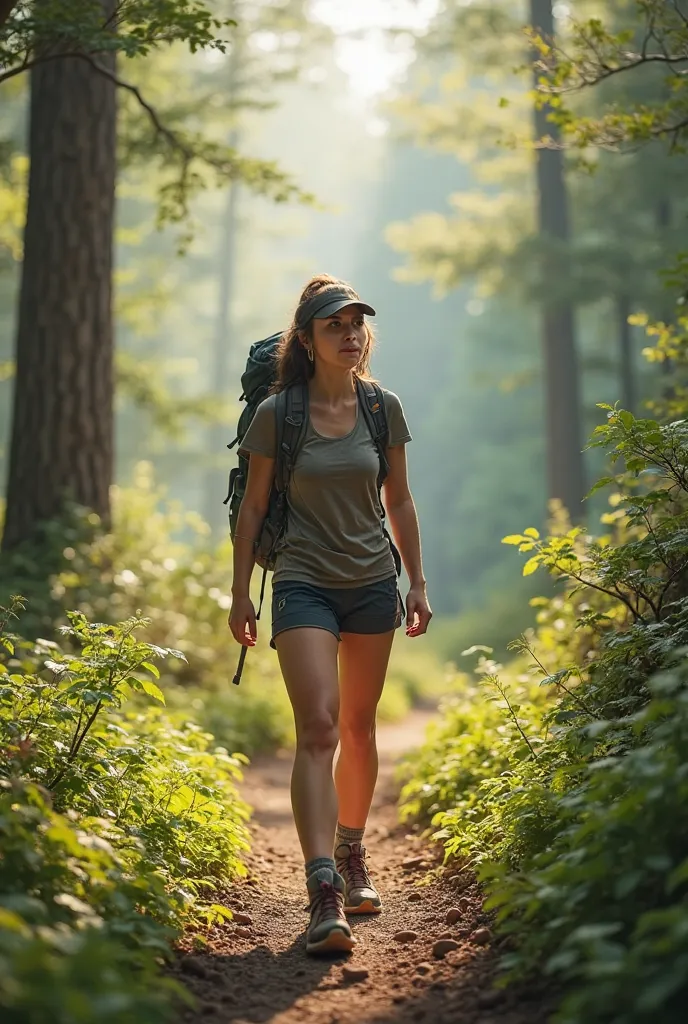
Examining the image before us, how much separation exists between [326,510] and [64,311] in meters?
5.24

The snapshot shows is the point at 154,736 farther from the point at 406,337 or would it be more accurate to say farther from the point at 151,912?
the point at 406,337

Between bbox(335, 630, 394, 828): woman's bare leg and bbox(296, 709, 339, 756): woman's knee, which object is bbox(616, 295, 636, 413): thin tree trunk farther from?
bbox(296, 709, 339, 756): woman's knee

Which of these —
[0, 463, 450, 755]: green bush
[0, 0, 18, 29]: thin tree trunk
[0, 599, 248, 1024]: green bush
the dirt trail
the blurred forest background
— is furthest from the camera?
the blurred forest background

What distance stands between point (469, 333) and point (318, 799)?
34.0 m

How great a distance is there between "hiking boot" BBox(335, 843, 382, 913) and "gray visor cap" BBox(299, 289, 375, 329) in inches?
87.8

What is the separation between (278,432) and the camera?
14.0 feet

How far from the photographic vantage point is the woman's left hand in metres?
4.55

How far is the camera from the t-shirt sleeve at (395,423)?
14.9 feet

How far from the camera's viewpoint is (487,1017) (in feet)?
9.66

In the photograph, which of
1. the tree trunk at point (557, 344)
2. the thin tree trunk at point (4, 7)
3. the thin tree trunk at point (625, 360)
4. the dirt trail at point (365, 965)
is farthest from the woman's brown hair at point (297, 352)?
the thin tree trunk at point (625, 360)

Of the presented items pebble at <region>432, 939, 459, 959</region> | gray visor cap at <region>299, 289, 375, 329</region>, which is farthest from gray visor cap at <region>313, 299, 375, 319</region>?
pebble at <region>432, 939, 459, 959</region>

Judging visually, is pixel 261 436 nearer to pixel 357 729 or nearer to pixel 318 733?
pixel 318 733

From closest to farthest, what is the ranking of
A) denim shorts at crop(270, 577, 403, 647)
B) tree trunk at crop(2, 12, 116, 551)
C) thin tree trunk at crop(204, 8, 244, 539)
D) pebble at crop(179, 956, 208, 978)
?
pebble at crop(179, 956, 208, 978) → denim shorts at crop(270, 577, 403, 647) → tree trunk at crop(2, 12, 116, 551) → thin tree trunk at crop(204, 8, 244, 539)

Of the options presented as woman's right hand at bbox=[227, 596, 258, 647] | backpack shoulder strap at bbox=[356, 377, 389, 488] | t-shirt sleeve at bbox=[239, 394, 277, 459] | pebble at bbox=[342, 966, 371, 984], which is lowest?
pebble at bbox=[342, 966, 371, 984]
